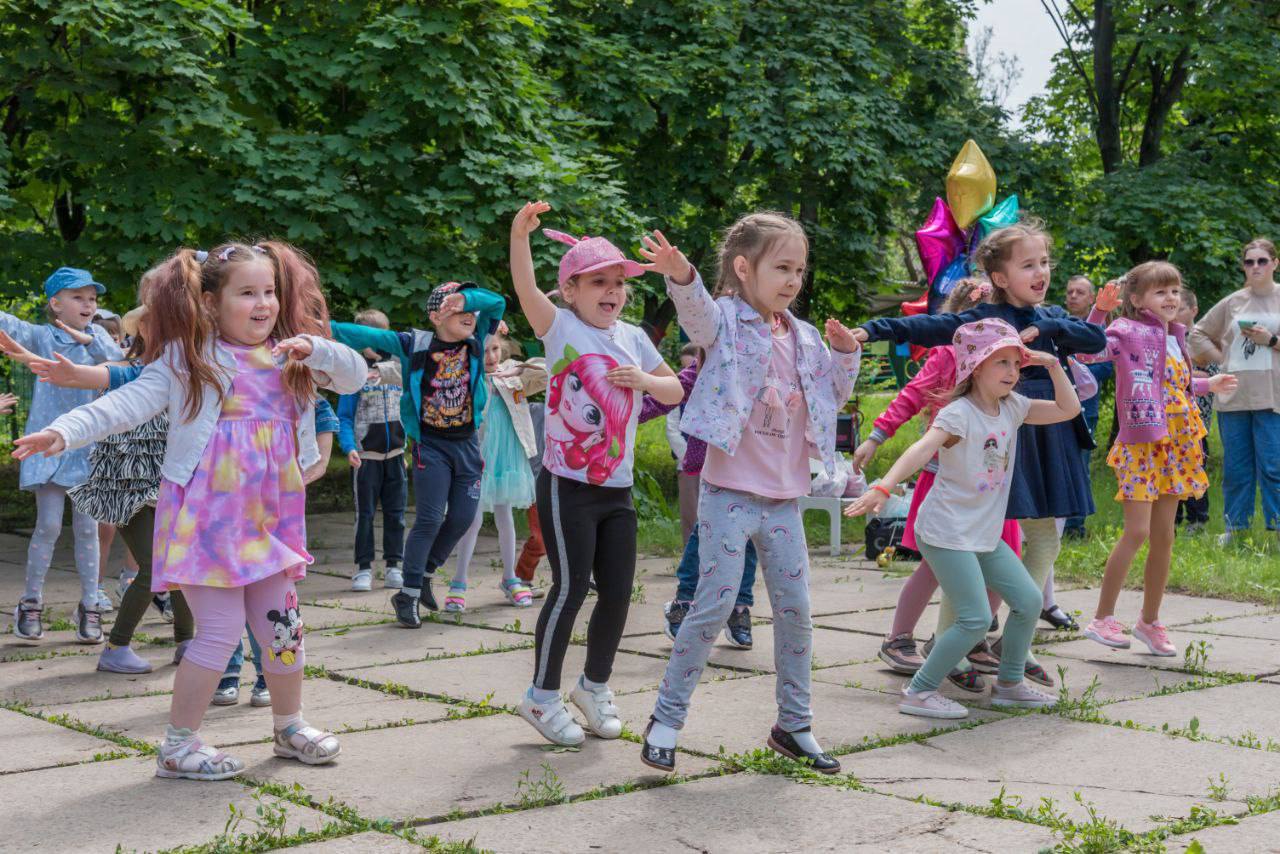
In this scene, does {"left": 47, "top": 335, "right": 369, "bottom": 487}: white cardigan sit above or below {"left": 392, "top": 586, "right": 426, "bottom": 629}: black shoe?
above

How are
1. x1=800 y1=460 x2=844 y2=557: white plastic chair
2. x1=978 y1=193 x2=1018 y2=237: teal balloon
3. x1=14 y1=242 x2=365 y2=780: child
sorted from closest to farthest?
x1=14 y1=242 x2=365 y2=780: child → x1=978 y1=193 x2=1018 y2=237: teal balloon → x1=800 y1=460 x2=844 y2=557: white plastic chair

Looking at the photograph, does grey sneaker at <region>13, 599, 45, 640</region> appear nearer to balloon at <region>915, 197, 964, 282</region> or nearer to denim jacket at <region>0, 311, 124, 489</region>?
denim jacket at <region>0, 311, 124, 489</region>

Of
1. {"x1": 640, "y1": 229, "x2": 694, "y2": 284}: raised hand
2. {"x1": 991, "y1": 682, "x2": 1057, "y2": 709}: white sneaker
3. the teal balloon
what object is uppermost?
the teal balloon


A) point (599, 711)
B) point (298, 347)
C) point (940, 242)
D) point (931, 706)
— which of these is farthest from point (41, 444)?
point (940, 242)

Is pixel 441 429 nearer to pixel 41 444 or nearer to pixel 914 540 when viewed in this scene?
pixel 914 540

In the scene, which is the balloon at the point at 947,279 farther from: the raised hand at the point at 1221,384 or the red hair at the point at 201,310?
the red hair at the point at 201,310

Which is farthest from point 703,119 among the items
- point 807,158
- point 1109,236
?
point 1109,236

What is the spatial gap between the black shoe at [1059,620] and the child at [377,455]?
4.11 metres

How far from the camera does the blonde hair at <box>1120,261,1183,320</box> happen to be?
22.3 feet

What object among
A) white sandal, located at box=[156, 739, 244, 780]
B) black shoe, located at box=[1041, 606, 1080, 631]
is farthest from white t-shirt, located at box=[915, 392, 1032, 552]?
white sandal, located at box=[156, 739, 244, 780]

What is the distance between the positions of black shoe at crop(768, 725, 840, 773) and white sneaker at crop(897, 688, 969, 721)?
77cm

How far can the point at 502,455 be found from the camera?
8.77 m

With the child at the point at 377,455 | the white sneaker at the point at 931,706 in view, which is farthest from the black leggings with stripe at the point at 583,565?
the child at the point at 377,455

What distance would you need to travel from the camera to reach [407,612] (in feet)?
24.4
